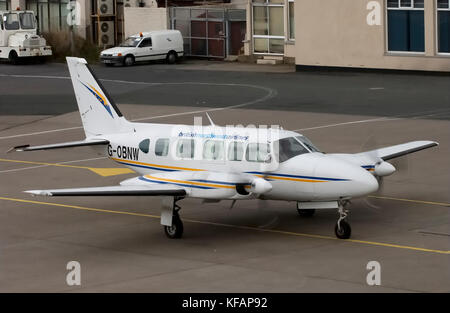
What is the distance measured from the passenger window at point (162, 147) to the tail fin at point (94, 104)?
1.94m

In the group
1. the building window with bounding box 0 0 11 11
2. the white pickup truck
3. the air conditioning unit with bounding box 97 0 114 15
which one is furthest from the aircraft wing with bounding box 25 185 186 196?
the building window with bounding box 0 0 11 11

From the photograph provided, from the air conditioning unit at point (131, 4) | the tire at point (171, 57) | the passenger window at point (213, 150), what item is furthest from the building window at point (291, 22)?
the passenger window at point (213, 150)

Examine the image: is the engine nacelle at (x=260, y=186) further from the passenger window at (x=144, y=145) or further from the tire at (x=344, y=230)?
the passenger window at (x=144, y=145)

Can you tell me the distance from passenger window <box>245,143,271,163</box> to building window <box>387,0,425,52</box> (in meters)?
32.8

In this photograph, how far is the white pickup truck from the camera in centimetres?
6488

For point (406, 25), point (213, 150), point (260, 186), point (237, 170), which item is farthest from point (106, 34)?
point (260, 186)

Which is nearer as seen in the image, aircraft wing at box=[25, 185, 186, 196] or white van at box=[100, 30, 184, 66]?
aircraft wing at box=[25, 185, 186, 196]

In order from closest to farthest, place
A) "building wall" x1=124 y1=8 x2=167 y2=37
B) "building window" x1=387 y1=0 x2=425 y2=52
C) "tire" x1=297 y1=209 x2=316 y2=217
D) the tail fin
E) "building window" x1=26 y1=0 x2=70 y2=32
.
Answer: "tire" x1=297 y1=209 x2=316 y2=217 → the tail fin → "building window" x1=387 y1=0 x2=425 y2=52 → "building wall" x1=124 y1=8 x2=167 y2=37 → "building window" x1=26 y1=0 x2=70 y2=32

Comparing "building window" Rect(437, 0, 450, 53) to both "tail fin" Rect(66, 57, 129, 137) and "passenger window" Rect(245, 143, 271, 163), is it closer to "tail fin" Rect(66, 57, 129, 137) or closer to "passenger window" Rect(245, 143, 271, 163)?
"tail fin" Rect(66, 57, 129, 137)

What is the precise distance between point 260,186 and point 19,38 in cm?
4673

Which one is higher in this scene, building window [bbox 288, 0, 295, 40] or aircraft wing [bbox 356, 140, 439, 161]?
building window [bbox 288, 0, 295, 40]

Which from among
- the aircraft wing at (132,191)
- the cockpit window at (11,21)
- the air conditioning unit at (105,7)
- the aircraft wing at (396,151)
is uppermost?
the air conditioning unit at (105,7)

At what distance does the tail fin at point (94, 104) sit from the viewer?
2605 cm
